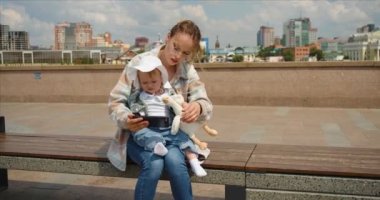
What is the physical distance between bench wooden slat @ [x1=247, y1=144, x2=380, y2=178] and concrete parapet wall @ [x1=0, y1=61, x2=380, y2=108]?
673 cm

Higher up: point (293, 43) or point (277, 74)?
point (293, 43)

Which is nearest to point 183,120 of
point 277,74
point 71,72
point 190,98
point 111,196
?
point 190,98

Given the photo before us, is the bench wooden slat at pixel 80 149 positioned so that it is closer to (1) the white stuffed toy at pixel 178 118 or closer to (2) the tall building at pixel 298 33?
(1) the white stuffed toy at pixel 178 118

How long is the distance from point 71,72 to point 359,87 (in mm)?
7034

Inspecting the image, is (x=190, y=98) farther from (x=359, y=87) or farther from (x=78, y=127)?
(x=359, y=87)

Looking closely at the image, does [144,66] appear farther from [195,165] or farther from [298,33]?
[298,33]

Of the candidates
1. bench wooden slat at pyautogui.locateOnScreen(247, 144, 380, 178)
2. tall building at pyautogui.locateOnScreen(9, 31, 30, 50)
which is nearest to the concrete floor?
bench wooden slat at pyautogui.locateOnScreen(247, 144, 380, 178)

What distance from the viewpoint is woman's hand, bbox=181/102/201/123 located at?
2812 mm

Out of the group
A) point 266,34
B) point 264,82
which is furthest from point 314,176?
point 266,34

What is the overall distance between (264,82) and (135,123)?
779 centimetres

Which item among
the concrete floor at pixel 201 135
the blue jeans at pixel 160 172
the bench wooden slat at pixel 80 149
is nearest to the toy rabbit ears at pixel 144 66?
the blue jeans at pixel 160 172

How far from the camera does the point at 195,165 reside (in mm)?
2795

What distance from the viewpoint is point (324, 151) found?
10.2 feet

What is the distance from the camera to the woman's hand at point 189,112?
2812 mm
